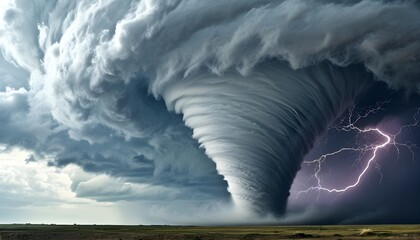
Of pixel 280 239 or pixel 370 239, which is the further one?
pixel 280 239

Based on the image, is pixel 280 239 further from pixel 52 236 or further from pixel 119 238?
pixel 52 236

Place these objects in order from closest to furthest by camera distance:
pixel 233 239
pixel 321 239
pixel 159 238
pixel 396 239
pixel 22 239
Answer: pixel 396 239, pixel 321 239, pixel 233 239, pixel 159 238, pixel 22 239

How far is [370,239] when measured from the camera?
7275 cm

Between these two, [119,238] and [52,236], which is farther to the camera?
[52,236]

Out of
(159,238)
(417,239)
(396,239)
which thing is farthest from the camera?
(159,238)

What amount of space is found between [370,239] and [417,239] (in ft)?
28.3

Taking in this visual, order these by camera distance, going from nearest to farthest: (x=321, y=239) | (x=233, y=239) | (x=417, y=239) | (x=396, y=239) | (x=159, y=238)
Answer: (x=417, y=239) → (x=396, y=239) → (x=321, y=239) → (x=233, y=239) → (x=159, y=238)

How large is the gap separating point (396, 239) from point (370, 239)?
13.1 ft

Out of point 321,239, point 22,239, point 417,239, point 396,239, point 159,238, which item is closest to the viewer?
point 417,239

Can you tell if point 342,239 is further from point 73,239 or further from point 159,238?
point 73,239

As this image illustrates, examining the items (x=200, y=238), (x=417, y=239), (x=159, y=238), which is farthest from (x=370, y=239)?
(x=159, y=238)

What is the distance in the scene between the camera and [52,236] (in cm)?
11075

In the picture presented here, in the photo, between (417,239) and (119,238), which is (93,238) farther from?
(417,239)

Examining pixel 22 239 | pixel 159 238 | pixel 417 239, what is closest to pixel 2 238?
A: pixel 22 239
